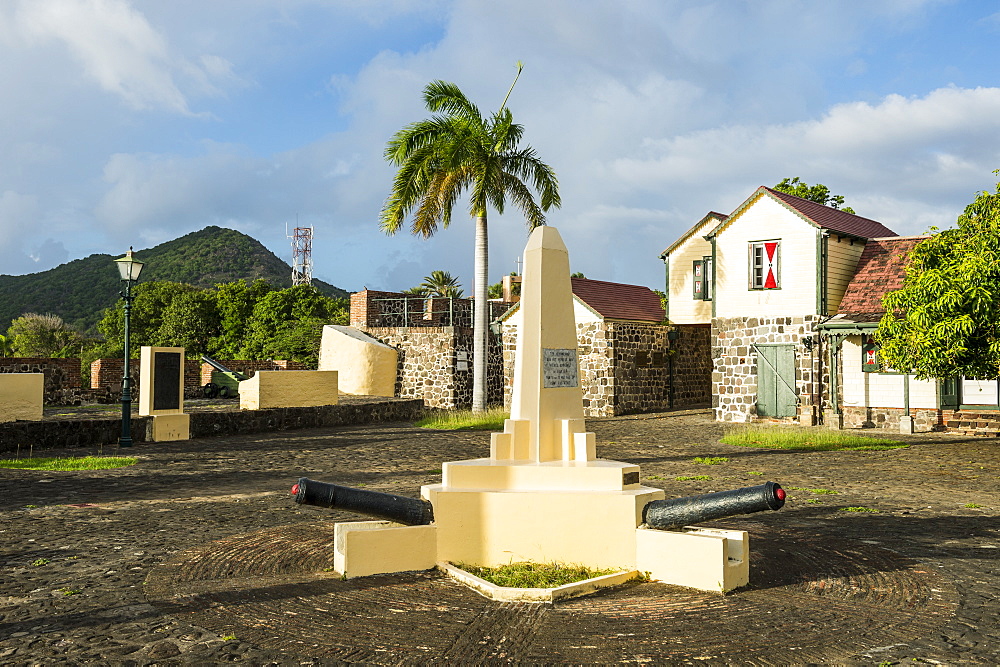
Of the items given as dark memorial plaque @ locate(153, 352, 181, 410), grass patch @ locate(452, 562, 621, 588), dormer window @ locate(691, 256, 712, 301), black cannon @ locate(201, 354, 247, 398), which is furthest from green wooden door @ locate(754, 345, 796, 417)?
black cannon @ locate(201, 354, 247, 398)

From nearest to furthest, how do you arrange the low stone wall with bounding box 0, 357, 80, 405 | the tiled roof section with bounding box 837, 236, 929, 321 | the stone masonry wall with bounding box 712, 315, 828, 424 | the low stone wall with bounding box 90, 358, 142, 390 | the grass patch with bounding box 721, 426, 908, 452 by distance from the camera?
the grass patch with bounding box 721, 426, 908, 452 < the tiled roof section with bounding box 837, 236, 929, 321 < the stone masonry wall with bounding box 712, 315, 828, 424 < the low stone wall with bounding box 0, 357, 80, 405 < the low stone wall with bounding box 90, 358, 142, 390

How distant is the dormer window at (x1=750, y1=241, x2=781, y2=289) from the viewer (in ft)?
69.8

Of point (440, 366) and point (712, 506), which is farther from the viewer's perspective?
point (440, 366)

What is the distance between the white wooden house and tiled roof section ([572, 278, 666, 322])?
269 centimetres

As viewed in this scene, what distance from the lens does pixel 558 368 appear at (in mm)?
→ 7359

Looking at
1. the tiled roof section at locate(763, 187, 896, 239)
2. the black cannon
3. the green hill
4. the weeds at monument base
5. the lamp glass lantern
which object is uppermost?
the green hill

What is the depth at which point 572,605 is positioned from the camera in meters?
5.64

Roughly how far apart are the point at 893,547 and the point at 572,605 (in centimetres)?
340

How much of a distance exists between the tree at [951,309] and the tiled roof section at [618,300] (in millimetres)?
10362

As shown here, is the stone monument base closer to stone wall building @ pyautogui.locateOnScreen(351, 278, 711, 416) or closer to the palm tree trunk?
the palm tree trunk

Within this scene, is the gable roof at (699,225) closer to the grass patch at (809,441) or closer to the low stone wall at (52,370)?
the grass patch at (809,441)

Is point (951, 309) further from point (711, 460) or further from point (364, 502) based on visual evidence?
point (364, 502)

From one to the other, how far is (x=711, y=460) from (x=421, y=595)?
867 centimetres

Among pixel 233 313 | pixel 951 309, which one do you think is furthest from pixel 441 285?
pixel 951 309
